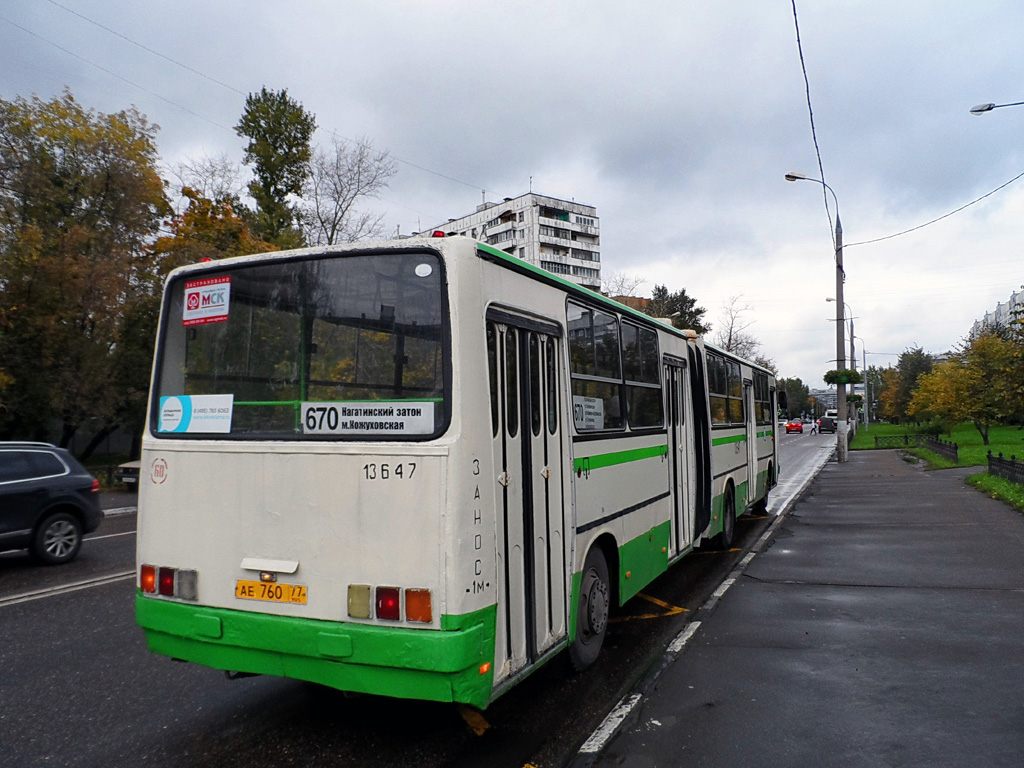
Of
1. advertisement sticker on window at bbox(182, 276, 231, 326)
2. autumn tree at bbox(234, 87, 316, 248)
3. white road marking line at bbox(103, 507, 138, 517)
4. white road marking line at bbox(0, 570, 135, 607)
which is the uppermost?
autumn tree at bbox(234, 87, 316, 248)

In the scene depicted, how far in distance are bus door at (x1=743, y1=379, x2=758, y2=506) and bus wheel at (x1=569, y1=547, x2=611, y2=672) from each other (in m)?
7.60

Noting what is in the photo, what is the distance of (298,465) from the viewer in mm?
4480

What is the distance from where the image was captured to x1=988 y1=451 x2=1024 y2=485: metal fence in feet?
58.7

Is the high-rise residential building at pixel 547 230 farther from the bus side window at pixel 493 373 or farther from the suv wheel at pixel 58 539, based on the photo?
the bus side window at pixel 493 373

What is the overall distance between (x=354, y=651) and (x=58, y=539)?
8434 mm

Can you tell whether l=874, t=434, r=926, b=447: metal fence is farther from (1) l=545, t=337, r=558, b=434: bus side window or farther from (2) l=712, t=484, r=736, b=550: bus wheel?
(1) l=545, t=337, r=558, b=434: bus side window

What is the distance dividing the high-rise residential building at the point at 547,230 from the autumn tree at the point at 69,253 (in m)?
68.2

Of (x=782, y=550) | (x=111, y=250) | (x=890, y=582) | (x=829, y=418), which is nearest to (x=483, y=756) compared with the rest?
(x=890, y=582)

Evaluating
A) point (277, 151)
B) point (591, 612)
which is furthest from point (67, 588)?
point (277, 151)

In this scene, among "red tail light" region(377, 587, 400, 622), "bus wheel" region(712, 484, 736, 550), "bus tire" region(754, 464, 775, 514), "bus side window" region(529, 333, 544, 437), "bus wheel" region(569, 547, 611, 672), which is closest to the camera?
"red tail light" region(377, 587, 400, 622)

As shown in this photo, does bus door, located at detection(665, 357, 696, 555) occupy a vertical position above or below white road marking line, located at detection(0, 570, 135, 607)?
above

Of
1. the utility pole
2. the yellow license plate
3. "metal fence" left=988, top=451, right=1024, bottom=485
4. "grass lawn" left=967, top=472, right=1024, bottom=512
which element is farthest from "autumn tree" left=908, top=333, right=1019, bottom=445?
the yellow license plate

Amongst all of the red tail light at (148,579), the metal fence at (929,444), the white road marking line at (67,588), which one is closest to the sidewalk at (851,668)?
the red tail light at (148,579)

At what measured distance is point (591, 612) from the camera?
592 centimetres
